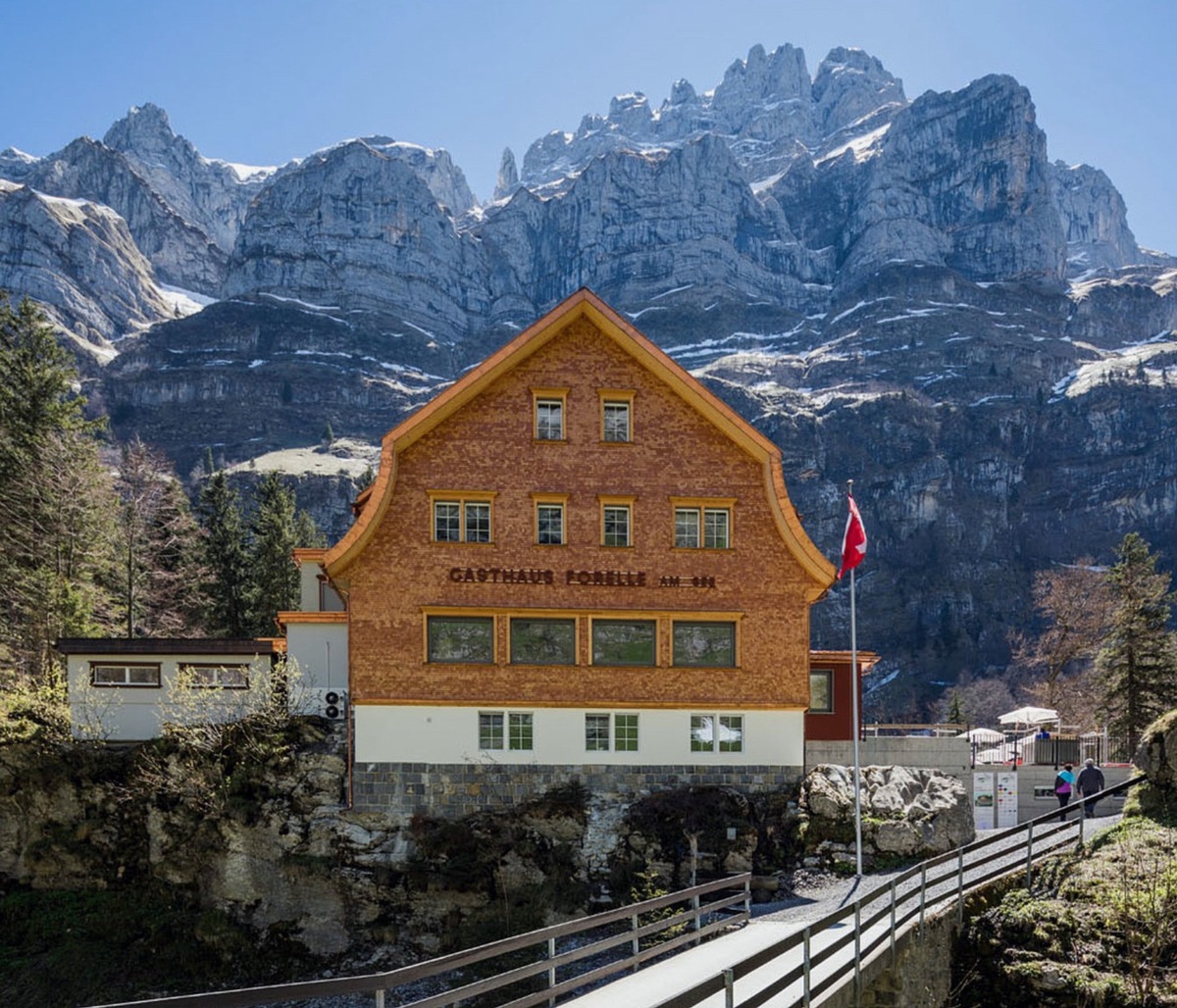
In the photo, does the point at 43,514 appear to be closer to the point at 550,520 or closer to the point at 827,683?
the point at 550,520

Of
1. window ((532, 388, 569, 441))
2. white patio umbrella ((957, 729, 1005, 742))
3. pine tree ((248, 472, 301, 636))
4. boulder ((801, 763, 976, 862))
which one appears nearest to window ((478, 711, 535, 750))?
boulder ((801, 763, 976, 862))

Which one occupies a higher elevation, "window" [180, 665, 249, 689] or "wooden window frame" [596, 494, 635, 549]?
"wooden window frame" [596, 494, 635, 549]

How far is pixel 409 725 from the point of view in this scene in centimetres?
2822

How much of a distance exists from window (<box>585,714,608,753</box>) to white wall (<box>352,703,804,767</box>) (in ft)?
0.43

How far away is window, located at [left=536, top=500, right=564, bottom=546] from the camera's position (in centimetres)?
2927

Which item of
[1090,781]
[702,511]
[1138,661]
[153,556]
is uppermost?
[702,511]

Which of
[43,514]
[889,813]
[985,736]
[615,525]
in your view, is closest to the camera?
[889,813]

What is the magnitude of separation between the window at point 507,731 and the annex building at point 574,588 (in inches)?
2.3

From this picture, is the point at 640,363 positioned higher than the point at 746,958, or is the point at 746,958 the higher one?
the point at 640,363

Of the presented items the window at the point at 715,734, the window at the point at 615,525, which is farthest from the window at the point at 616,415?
the window at the point at 715,734

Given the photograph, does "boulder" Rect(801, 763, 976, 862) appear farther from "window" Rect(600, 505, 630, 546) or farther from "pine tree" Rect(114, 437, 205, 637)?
"pine tree" Rect(114, 437, 205, 637)

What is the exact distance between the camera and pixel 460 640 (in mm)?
28656

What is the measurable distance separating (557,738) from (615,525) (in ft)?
20.0

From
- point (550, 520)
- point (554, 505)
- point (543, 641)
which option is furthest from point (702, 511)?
point (543, 641)
